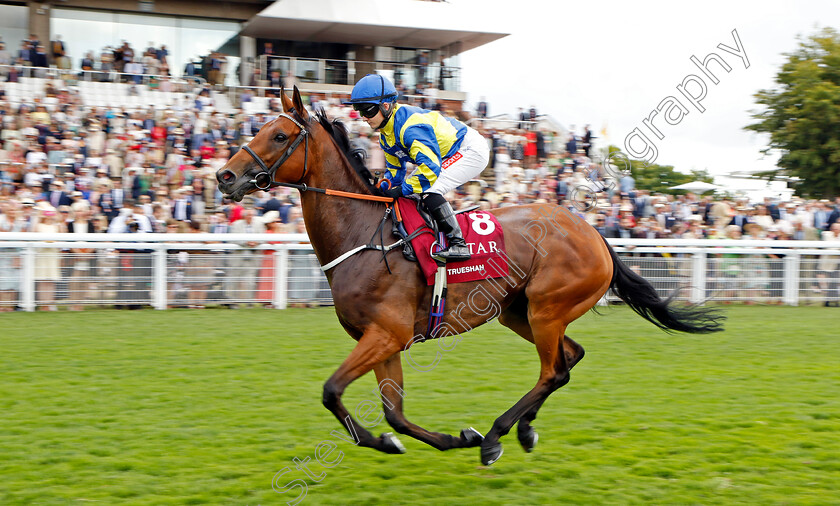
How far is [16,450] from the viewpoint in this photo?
396 centimetres

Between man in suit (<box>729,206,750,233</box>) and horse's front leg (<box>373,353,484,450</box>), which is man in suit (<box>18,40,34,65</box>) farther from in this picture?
horse's front leg (<box>373,353,484,450</box>)

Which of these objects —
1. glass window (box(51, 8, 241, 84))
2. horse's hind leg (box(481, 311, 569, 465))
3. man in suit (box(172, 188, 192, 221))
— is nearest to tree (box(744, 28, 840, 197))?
glass window (box(51, 8, 241, 84))

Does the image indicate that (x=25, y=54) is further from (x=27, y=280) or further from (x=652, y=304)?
(x=652, y=304)

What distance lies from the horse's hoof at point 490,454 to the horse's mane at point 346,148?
142cm

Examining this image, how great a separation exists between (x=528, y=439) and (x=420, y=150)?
1595mm

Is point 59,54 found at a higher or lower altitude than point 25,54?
higher

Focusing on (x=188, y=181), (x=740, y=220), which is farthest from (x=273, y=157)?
(x=740, y=220)

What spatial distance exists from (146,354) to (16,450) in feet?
8.54

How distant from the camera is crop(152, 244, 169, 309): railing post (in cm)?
909

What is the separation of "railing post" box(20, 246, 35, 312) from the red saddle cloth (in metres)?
6.32

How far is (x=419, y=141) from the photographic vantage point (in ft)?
12.8

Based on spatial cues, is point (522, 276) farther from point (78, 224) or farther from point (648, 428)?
point (78, 224)

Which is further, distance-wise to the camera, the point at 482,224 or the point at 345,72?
the point at 345,72

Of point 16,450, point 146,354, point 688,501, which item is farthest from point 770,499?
point 146,354
